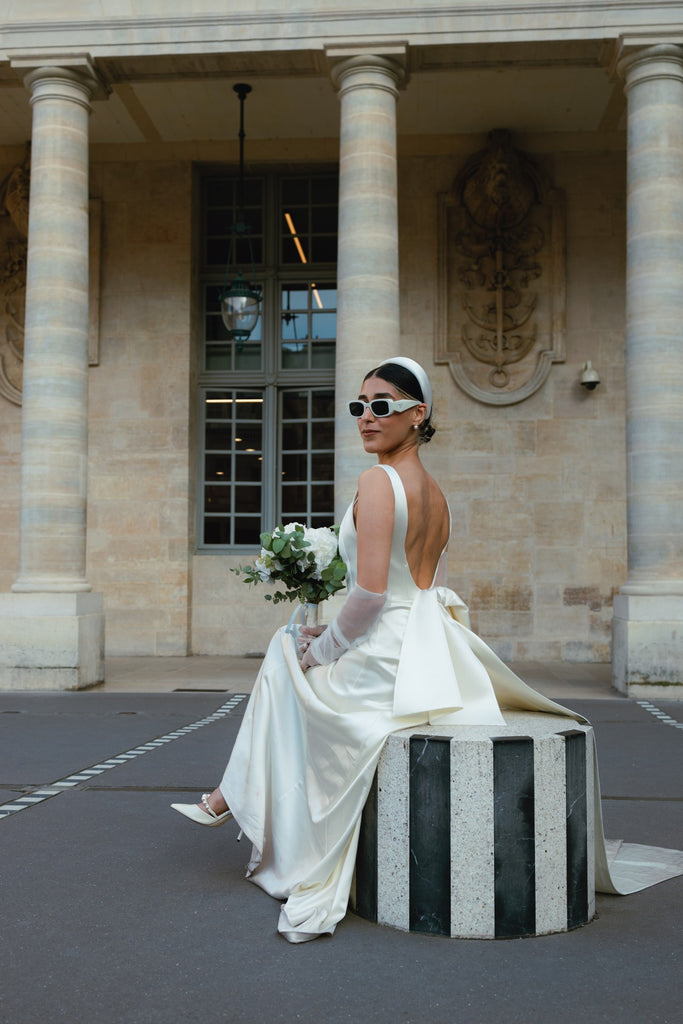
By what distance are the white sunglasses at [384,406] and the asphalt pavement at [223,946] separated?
74.4 inches

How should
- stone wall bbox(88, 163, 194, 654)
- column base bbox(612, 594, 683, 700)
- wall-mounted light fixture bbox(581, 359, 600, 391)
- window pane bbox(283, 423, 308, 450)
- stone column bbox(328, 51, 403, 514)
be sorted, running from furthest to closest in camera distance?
1. window pane bbox(283, 423, 308, 450)
2. stone wall bbox(88, 163, 194, 654)
3. wall-mounted light fixture bbox(581, 359, 600, 391)
4. stone column bbox(328, 51, 403, 514)
5. column base bbox(612, 594, 683, 700)

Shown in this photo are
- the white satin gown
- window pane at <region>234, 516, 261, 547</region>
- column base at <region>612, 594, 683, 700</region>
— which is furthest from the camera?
window pane at <region>234, 516, 261, 547</region>

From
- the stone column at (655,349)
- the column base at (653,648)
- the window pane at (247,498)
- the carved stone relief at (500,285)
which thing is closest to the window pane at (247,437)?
the window pane at (247,498)

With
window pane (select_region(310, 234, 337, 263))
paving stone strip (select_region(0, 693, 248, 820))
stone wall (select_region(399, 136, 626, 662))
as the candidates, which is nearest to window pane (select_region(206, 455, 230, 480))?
stone wall (select_region(399, 136, 626, 662))

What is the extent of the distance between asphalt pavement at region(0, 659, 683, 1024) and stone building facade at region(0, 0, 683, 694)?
21.6 feet

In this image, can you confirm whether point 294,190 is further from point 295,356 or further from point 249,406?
point 249,406

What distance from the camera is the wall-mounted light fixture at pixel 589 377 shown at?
14.5 m

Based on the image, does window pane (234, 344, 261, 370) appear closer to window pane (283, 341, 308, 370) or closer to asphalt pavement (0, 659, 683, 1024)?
window pane (283, 341, 308, 370)

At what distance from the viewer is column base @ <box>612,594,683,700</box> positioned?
10.9 metres

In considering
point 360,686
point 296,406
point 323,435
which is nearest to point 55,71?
point 296,406

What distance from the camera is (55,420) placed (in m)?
11.7

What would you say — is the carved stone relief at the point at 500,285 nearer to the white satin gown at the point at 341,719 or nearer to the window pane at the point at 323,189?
the window pane at the point at 323,189

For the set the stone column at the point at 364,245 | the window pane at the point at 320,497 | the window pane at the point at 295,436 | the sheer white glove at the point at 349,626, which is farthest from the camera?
the window pane at the point at 295,436

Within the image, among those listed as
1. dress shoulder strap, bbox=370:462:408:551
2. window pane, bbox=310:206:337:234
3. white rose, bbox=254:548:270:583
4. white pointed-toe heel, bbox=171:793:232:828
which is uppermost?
window pane, bbox=310:206:337:234
